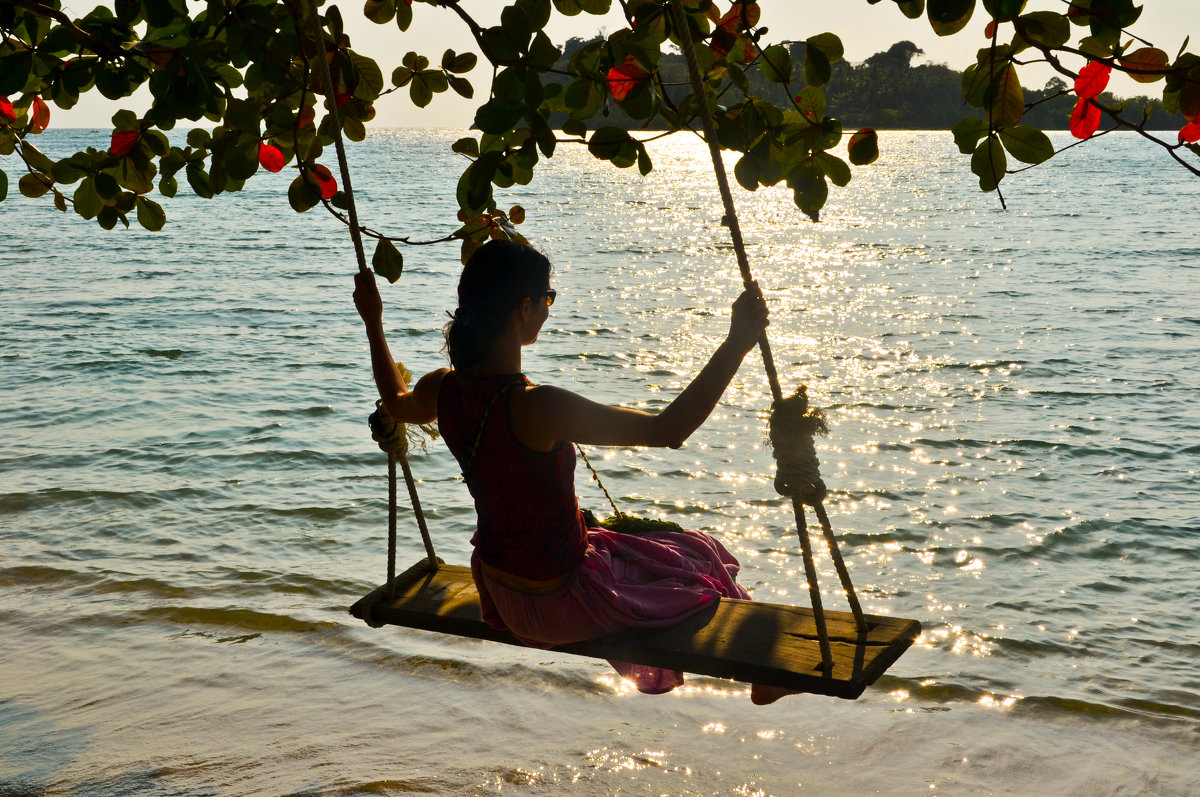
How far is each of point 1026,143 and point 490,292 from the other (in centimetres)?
122

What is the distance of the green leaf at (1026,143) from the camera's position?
2.04 meters

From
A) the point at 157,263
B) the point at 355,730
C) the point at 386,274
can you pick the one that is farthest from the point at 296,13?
the point at 157,263

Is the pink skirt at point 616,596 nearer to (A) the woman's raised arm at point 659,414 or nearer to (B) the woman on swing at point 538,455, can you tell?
(B) the woman on swing at point 538,455

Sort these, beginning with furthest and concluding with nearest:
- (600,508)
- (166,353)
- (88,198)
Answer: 1. (166,353)
2. (600,508)
3. (88,198)

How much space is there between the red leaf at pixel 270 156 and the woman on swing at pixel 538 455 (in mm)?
420

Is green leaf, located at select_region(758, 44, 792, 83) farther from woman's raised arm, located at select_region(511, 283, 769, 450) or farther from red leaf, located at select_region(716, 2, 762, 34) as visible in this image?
woman's raised arm, located at select_region(511, 283, 769, 450)

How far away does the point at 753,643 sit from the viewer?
9.07 ft

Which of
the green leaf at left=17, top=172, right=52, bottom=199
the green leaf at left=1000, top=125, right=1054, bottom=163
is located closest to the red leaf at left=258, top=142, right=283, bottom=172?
the green leaf at left=17, top=172, right=52, bottom=199

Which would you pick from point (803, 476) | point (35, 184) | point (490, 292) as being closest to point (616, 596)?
point (803, 476)

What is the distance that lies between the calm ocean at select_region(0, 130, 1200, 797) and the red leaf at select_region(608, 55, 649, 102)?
8.74 ft

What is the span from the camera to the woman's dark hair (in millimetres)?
2633

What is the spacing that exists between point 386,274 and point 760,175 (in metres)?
1.13

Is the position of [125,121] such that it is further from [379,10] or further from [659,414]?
[659,414]

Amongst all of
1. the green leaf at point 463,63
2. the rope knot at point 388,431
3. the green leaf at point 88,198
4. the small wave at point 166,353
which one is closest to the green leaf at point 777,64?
the green leaf at point 463,63
